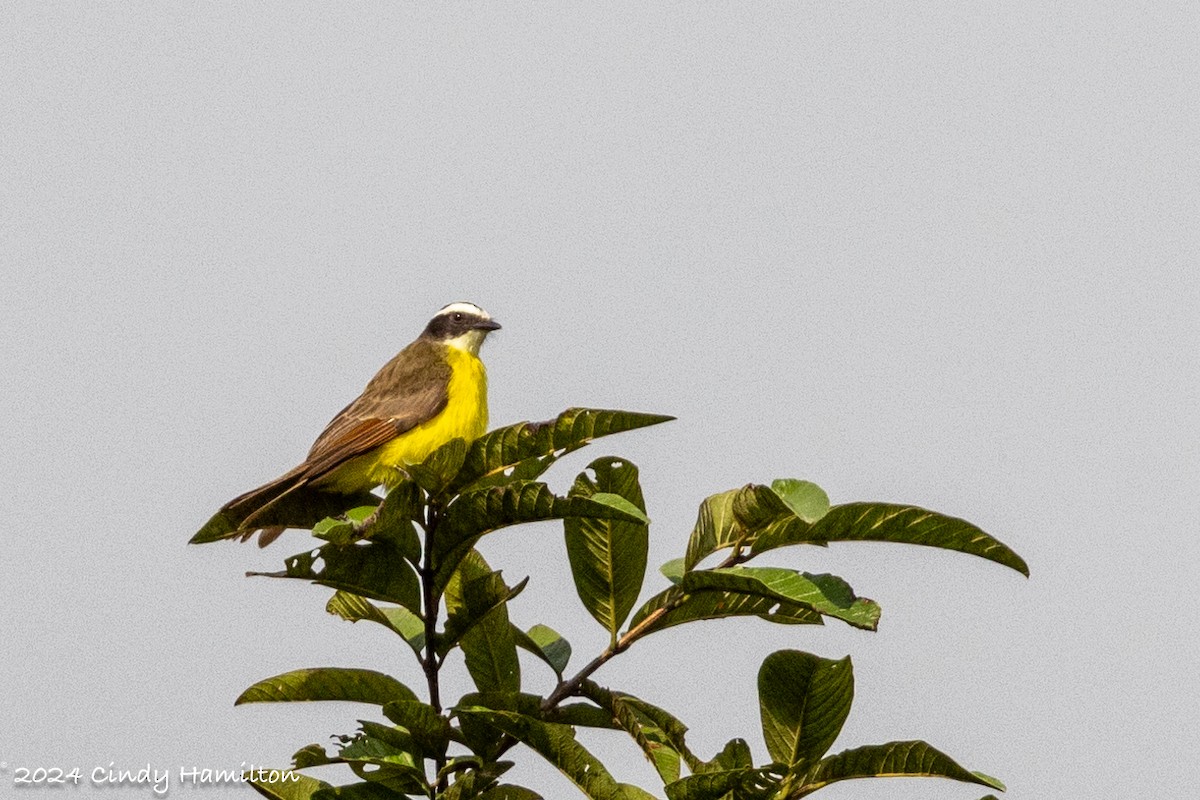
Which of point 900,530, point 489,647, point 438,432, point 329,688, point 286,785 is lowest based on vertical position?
point 286,785

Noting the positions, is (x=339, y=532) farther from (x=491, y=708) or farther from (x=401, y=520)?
(x=491, y=708)

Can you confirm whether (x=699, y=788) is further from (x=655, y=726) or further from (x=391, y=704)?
(x=391, y=704)

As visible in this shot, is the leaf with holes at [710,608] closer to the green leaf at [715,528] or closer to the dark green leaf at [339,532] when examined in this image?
the green leaf at [715,528]

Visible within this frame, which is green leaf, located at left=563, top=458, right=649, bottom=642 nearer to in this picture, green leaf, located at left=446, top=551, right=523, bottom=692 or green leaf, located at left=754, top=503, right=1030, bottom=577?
green leaf, located at left=446, top=551, right=523, bottom=692

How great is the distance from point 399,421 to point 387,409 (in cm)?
12

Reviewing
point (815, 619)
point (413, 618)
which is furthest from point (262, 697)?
point (815, 619)

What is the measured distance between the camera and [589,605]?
350 cm

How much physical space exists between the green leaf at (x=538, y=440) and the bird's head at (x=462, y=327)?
4.97 metres

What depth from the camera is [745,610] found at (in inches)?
129

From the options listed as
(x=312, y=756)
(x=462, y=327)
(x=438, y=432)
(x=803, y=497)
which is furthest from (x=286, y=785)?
(x=462, y=327)

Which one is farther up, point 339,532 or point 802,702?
point 339,532

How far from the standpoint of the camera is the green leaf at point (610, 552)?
3.39m

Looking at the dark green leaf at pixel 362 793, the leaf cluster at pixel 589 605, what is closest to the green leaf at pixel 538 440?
Answer: the leaf cluster at pixel 589 605

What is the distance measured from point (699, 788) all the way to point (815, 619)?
0.46m
